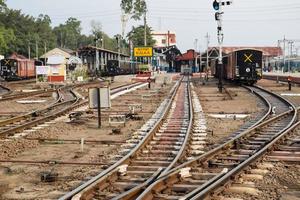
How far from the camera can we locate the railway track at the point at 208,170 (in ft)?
22.4

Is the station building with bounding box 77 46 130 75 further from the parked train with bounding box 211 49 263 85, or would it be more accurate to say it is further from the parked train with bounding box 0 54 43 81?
the parked train with bounding box 211 49 263 85

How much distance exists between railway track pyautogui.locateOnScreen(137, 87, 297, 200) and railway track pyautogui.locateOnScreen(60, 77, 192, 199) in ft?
0.84

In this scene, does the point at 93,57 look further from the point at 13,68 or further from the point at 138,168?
the point at 138,168

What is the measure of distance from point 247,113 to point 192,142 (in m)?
8.03

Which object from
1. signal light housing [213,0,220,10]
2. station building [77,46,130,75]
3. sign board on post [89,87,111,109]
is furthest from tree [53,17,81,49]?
sign board on post [89,87,111,109]

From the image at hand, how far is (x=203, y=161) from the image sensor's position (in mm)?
9125

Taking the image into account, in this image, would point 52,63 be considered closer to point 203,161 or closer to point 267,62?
point 203,161

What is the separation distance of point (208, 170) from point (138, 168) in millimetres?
1223

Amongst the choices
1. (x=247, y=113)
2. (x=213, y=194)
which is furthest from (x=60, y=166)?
(x=247, y=113)

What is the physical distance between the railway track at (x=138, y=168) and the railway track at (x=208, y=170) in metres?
0.26

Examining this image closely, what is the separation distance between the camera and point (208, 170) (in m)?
8.58

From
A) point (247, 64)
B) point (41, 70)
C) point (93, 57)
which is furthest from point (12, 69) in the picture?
point (247, 64)

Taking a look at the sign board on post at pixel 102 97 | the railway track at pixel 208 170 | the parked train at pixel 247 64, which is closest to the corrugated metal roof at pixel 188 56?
the parked train at pixel 247 64

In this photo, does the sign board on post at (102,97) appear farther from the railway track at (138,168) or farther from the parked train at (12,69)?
the parked train at (12,69)
